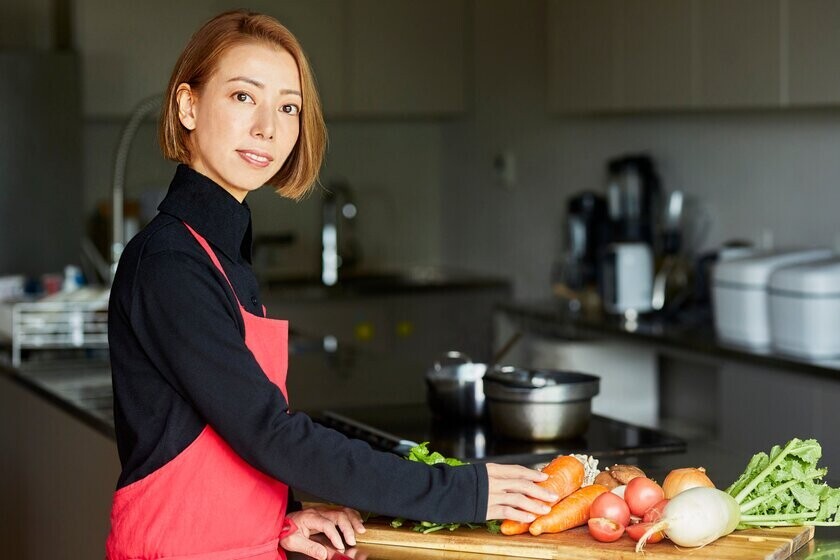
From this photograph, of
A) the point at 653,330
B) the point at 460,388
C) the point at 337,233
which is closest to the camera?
the point at 460,388

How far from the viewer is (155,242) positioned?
54.9 inches

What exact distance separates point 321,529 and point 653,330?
8.29 feet

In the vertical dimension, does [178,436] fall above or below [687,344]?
above

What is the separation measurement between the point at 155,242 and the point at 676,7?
2.97 m

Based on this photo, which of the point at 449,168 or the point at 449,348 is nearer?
the point at 449,348

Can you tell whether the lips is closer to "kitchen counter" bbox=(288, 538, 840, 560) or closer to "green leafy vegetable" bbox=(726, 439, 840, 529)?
"kitchen counter" bbox=(288, 538, 840, 560)

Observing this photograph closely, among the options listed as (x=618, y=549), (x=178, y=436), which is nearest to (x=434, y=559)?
(x=618, y=549)

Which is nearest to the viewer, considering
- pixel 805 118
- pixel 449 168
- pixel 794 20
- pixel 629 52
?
pixel 794 20

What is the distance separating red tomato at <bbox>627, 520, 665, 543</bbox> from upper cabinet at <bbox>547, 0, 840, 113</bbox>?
231 cm

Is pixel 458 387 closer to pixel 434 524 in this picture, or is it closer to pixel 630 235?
pixel 434 524

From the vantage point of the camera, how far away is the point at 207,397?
4.41 ft

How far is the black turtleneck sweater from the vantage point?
135 cm

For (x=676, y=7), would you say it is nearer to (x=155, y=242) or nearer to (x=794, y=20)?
(x=794, y=20)

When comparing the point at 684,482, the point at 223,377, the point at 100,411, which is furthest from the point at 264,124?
the point at 100,411
